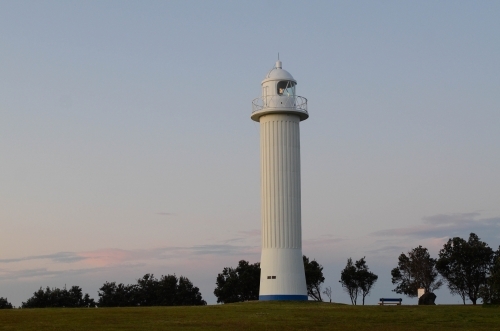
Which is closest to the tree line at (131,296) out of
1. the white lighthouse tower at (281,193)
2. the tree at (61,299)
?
the tree at (61,299)

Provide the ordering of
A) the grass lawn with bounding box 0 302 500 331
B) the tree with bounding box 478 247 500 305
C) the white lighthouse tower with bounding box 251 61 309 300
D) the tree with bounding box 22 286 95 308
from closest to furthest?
the grass lawn with bounding box 0 302 500 331 → the tree with bounding box 478 247 500 305 → the white lighthouse tower with bounding box 251 61 309 300 → the tree with bounding box 22 286 95 308

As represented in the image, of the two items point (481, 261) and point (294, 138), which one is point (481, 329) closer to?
point (294, 138)

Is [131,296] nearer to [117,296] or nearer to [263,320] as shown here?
[117,296]

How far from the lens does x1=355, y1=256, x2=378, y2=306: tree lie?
259 feet

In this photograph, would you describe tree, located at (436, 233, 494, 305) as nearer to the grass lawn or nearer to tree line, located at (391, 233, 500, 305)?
tree line, located at (391, 233, 500, 305)

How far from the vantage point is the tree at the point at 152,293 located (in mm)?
73438

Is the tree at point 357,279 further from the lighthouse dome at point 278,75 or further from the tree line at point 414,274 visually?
the lighthouse dome at point 278,75

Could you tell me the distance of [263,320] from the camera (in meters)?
35.9

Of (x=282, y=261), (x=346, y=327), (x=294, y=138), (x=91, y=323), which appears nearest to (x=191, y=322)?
(x=91, y=323)

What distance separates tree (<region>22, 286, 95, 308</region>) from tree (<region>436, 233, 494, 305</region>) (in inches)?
1460

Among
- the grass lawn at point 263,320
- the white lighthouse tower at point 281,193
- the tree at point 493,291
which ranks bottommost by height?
the grass lawn at point 263,320

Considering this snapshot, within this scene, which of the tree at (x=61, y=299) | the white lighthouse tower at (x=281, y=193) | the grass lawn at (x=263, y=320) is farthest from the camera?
the tree at (x=61, y=299)

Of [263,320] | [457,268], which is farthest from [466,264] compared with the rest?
[263,320]

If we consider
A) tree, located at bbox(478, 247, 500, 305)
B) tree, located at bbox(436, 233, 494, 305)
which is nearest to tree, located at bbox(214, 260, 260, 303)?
tree, located at bbox(436, 233, 494, 305)
